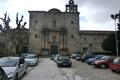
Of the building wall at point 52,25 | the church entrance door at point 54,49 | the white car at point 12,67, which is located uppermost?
the building wall at point 52,25

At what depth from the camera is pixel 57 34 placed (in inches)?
3420

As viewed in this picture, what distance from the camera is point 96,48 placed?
89.8m

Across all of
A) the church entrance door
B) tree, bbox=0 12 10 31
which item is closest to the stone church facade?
the church entrance door

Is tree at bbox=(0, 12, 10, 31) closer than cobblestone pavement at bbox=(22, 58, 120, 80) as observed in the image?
No

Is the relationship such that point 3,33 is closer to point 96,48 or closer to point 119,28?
point 119,28

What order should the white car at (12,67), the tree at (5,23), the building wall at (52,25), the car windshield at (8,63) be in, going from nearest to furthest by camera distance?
the white car at (12,67), the car windshield at (8,63), the tree at (5,23), the building wall at (52,25)

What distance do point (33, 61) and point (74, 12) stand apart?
5594 centimetres

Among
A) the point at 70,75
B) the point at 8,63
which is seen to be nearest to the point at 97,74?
the point at 70,75

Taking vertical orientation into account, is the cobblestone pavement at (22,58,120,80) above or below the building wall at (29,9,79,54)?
below

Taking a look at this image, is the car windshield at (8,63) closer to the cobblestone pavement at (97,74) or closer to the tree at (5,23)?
the cobblestone pavement at (97,74)

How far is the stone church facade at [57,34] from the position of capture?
86.2m

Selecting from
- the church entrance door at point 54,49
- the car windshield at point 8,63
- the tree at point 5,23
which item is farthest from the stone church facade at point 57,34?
the car windshield at point 8,63

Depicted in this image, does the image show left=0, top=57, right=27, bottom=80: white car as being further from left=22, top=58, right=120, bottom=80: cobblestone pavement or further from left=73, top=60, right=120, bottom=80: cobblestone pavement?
left=73, top=60, right=120, bottom=80: cobblestone pavement

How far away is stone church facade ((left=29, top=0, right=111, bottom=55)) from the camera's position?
283 feet
